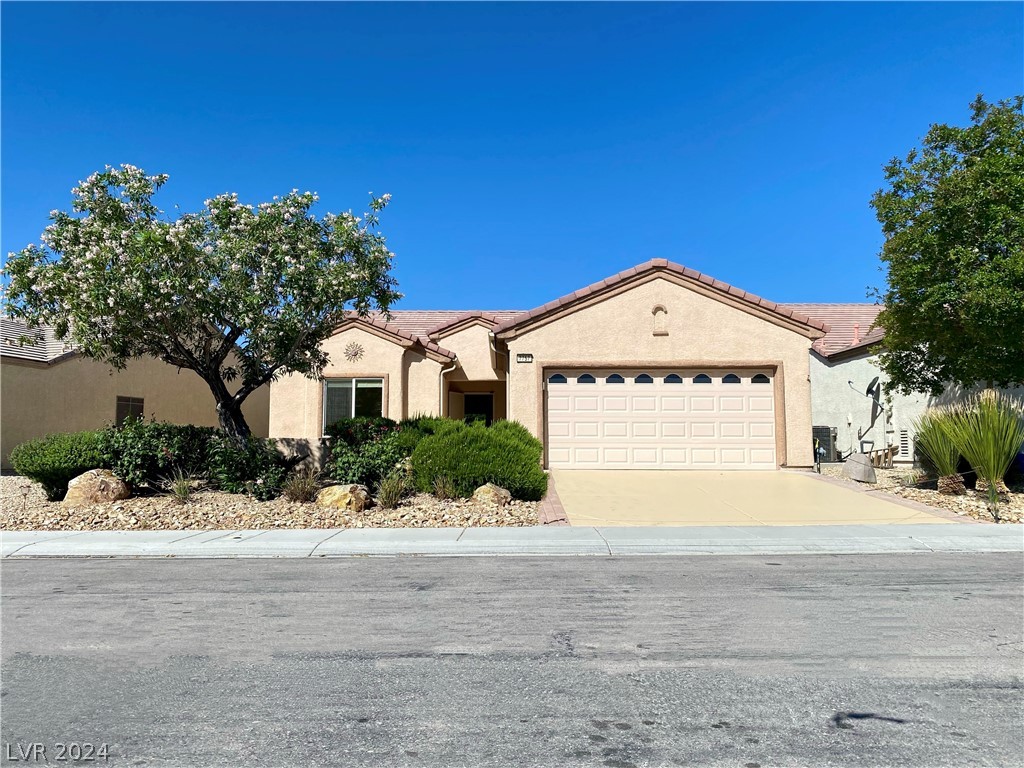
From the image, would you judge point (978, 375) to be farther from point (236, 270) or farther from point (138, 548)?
point (138, 548)

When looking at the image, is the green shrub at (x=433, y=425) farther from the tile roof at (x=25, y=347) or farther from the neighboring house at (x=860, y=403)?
the neighboring house at (x=860, y=403)

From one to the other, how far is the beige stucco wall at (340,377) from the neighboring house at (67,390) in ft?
11.7

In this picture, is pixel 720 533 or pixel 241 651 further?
pixel 720 533

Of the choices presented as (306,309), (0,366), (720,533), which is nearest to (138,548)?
(306,309)

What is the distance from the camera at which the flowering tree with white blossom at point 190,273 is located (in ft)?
35.9

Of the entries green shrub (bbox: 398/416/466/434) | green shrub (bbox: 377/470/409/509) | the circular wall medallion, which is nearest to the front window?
the circular wall medallion

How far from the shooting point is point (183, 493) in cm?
Result: 1180

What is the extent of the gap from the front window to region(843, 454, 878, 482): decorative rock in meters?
11.8

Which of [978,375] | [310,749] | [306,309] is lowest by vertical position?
[310,749]

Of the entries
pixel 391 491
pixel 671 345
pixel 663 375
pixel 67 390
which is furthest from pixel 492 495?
pixel 67 390

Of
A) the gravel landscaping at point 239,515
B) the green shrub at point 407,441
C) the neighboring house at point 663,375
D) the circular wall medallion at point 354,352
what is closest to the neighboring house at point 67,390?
the gravel landscaping at point 239,515

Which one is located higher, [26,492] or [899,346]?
[899,346]

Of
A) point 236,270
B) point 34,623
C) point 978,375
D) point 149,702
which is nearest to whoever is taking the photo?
point 149,702

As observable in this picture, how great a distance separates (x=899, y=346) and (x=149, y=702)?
14491mm
